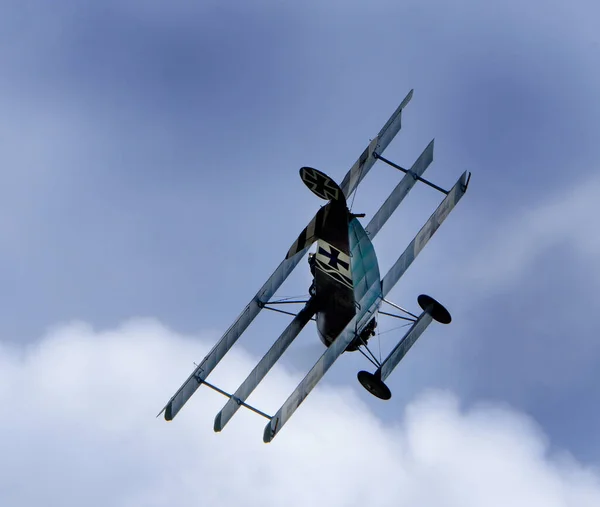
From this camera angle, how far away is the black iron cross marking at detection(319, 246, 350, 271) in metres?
60.8

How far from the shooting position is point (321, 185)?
5969 centimetres

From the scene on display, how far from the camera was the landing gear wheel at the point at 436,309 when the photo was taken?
62.8m

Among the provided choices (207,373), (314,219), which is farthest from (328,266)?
(207,373)

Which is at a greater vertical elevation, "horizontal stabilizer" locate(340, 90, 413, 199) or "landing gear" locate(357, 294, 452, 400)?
"horizontal stabilizer" locate(340, 90, 413, 199)

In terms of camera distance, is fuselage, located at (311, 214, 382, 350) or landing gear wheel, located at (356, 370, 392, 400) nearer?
landing gear wheel, located at (356, 370, 392, 400)

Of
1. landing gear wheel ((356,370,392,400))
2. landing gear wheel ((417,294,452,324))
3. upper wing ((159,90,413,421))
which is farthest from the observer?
upper wing ((159,90,413,421))

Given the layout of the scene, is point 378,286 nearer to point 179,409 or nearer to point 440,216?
point 440,216

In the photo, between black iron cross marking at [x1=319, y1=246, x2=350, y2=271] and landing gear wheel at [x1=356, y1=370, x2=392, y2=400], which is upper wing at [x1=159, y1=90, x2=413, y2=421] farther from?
landing gear wheel at [x1=356, y1=370, x2=392, y2=400]

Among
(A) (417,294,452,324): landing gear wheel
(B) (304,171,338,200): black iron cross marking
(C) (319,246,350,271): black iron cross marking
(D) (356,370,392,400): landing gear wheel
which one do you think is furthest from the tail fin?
(D) (356,370,392,400): landing gear wheel

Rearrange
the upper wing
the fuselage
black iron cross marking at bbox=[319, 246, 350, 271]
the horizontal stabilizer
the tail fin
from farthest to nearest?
the horizontal stabilizer, the upper wing, the fuselage, black iron cross marking at bbox=[319, 246, 350, 271], the tail fin

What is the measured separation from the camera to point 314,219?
60781 mm

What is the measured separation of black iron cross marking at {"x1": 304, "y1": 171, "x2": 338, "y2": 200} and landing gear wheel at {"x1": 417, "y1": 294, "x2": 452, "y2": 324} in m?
5.62

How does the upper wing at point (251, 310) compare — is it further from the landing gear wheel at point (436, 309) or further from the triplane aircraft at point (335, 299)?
the landing gear wheel at point (436, 309)

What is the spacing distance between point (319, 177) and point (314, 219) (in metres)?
1.96
